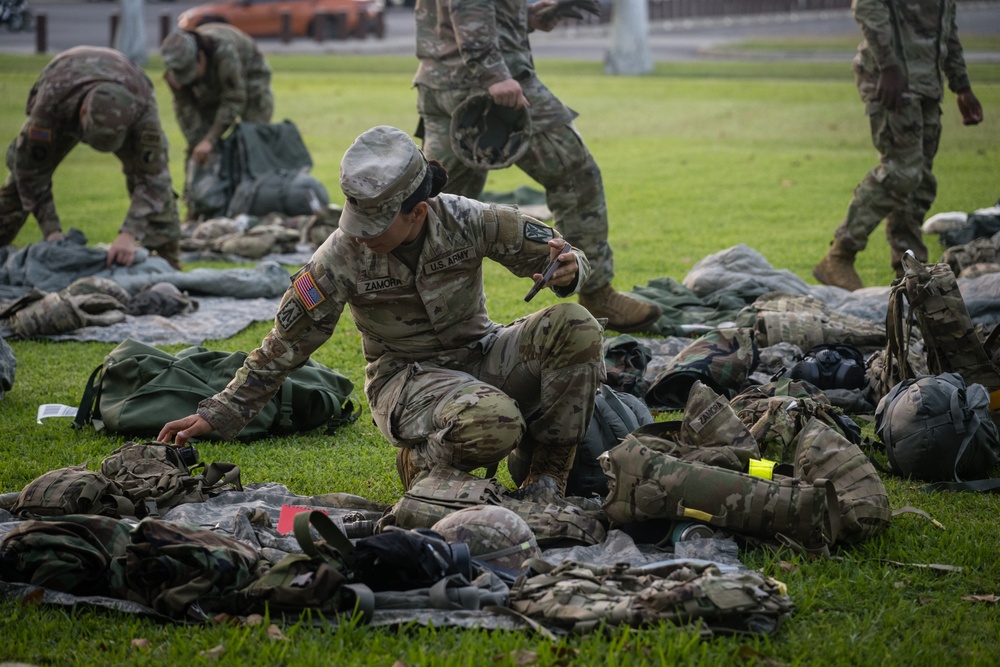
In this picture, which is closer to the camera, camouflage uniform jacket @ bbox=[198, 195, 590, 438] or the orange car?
camouflage uniform jacket @ bbox=[198, 195, 590, 438]

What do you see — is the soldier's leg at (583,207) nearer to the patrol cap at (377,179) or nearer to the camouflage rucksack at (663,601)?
the patrol cap at (377,179)

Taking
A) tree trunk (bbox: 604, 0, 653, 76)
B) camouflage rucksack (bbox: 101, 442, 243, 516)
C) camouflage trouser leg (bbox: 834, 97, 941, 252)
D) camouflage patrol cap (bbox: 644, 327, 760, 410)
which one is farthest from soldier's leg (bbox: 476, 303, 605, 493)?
tree trunk (bbox: 604, 0, 653, 76)

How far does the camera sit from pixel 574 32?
4334 cm

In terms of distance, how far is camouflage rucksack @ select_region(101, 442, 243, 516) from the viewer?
450 centimetres

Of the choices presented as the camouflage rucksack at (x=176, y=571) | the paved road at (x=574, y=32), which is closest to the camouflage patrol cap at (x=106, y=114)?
the camouflage rucksack at (x=176, y=571)

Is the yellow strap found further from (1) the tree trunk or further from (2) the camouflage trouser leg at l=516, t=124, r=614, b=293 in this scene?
(1) the tree trunk

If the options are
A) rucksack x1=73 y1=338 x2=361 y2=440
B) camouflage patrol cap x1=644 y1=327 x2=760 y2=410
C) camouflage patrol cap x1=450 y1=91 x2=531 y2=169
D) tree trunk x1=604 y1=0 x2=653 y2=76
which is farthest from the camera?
tree trunk x1=604 y1=0 x2=653 y2=76

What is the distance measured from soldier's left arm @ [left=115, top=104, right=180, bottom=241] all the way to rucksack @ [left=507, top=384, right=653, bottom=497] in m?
5.26

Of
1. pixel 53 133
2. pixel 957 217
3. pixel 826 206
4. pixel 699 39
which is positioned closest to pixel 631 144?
pixel 826 206

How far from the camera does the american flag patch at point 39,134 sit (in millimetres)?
8727

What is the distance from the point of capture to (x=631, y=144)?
64.2 feet

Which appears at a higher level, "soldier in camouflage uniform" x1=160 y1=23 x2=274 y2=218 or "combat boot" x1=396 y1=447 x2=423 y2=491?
"soldier in camouflage uniform" x1=160 y1=23 x2=274 y2=218

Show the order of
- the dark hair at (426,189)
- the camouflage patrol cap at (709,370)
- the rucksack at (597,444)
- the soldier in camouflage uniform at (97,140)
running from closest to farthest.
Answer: the dark hair at (426,189), the rucksack at (597,444), the camouflage patrol cap at (709,370), the soldier in camouflage uniform at (97,140)

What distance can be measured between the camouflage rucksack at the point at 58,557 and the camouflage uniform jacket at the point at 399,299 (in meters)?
0.78
